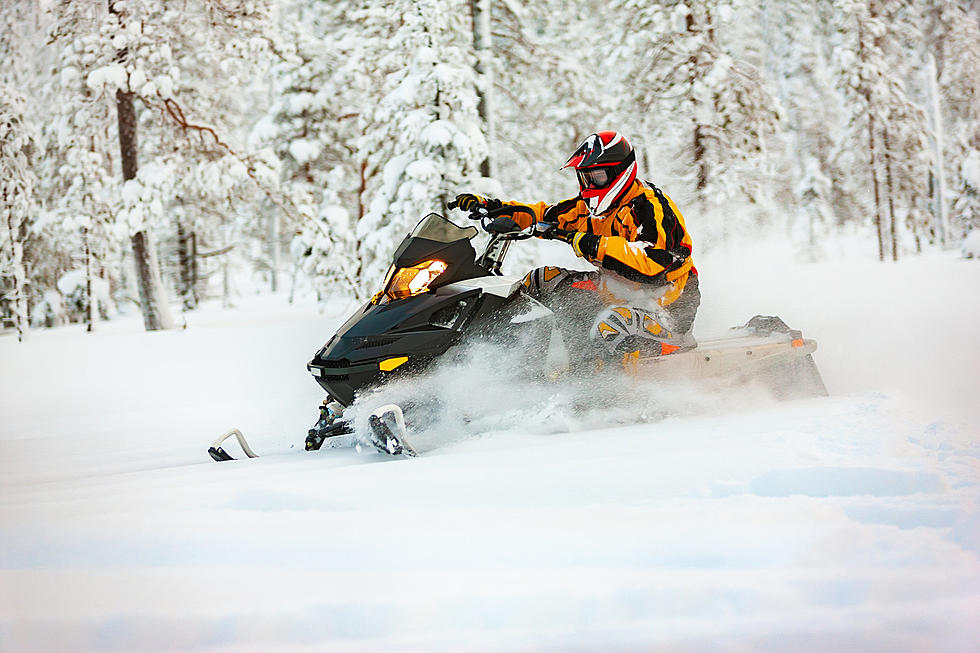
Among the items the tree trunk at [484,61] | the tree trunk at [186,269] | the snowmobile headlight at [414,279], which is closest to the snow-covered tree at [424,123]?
the tree trunk at [484,61]

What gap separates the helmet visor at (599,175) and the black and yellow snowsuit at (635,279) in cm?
14

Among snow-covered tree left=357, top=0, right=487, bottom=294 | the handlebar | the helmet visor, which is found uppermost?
snow-covered tree left=357, top=0, right=487, bottom=294

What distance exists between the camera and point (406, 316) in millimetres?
3424

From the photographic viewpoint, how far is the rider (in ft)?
12.9

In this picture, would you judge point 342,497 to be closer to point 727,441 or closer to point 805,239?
point 727,441

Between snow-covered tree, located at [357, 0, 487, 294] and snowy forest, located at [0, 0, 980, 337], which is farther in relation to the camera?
snowy forest, located at [0, 0, 980, 337]

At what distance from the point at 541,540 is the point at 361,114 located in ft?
37.5

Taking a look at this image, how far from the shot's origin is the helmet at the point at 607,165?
4168mm

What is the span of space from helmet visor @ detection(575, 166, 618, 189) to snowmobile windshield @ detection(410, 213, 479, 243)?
0.92 metres

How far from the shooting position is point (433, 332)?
347 cm

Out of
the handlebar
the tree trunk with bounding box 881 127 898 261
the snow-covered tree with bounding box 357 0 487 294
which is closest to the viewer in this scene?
the handlebar

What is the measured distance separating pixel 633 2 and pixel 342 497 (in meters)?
13.3

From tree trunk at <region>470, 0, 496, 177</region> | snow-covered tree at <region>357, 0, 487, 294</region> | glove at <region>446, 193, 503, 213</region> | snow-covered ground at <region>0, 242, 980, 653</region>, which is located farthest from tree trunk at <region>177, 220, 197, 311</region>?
glove at <region>446, 193, 503, 213</region>

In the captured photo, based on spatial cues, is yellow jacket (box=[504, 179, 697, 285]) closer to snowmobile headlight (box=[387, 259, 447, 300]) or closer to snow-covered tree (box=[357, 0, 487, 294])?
snowmobile headlight (box=[387, 259, 447, 300])
